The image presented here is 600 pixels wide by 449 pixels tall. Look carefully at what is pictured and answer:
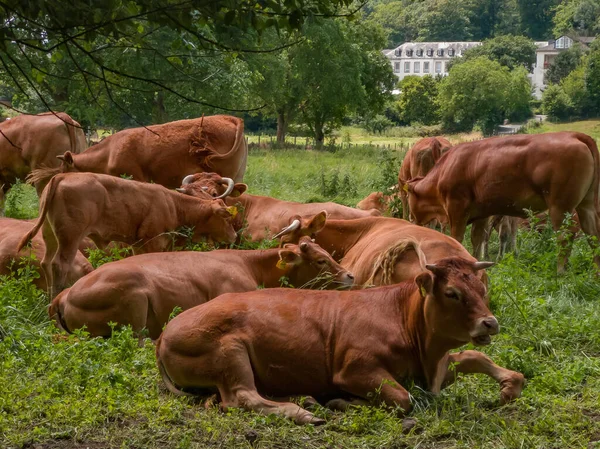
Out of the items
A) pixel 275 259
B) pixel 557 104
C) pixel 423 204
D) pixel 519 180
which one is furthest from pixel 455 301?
pixel 557 104

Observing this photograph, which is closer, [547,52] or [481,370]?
[481,370]

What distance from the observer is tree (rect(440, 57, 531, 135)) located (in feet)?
296

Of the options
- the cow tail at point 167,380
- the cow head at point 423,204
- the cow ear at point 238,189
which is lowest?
the cow head at point 423,204

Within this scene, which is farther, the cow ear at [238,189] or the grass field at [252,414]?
the cow ear at [238,189]

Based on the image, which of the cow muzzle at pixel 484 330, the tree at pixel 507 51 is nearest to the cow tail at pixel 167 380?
the cow muzzle at pixel 484 330

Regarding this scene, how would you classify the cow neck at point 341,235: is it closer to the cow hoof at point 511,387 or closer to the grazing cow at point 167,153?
the cow hoof at point 511,387

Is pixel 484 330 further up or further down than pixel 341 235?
further up

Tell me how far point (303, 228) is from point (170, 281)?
228 centimetres

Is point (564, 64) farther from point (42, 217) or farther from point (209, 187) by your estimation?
point (42, 217)

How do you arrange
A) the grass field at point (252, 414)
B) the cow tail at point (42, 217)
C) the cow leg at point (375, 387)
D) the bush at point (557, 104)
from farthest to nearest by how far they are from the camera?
the bush at point (557, 104) < the cow tail at point (42, 217) < the cow leg at point (375, 387) < the grass field at point (252, 414)

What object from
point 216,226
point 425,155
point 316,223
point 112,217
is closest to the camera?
point 316,223

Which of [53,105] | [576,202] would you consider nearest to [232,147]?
[576,202]

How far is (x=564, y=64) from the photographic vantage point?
10225 centimetres

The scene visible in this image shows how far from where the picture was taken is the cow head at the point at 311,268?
379 inches
